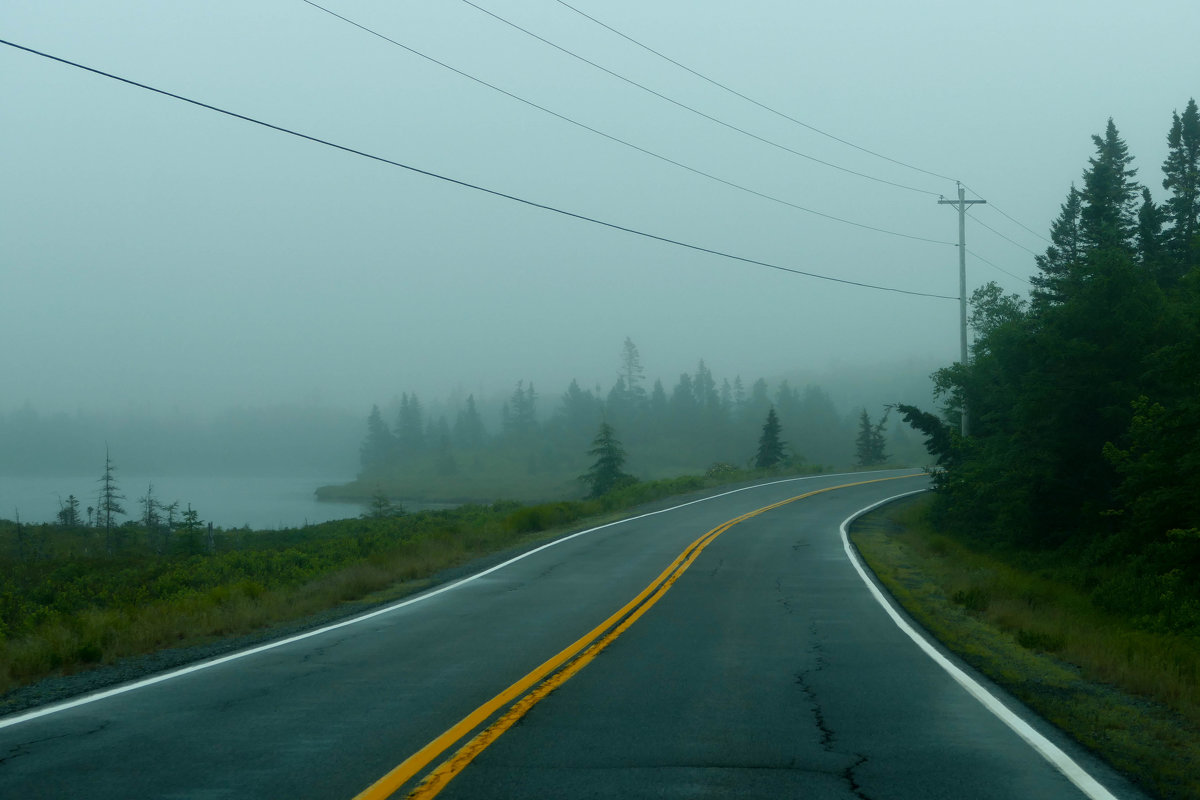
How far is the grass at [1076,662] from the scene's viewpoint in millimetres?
5980

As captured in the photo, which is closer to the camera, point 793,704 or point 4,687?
point 793,704

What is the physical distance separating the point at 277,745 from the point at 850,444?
17818 cm

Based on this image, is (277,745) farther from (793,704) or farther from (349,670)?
(793,704)

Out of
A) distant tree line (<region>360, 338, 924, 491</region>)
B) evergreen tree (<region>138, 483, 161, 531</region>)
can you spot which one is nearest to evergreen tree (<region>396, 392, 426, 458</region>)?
distant tree line (<region>360, 338, 924, 491</region>)

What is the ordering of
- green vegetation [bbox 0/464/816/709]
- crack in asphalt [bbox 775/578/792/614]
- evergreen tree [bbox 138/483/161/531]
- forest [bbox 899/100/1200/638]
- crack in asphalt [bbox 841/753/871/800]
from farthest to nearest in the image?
evergreen tree [bbox 138/483/161/531] < forest [bbox 899/100/1200/638] < crack in asphalt [bbox 775/578/792/614] < green vegetation [bbox 0/464/816/709] < crack in asphalt [bbox 841/753/871/800]

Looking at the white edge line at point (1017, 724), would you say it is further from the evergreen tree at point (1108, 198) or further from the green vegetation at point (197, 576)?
the evergreen tree at point (1108, 198)

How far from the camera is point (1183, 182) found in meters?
Result: 45.8

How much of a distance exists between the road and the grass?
0.51 m

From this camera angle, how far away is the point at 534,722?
6.42 meters

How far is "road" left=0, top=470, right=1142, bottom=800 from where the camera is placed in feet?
16.8

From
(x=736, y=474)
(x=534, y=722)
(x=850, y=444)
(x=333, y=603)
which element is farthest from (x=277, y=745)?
(x=850, y=444)

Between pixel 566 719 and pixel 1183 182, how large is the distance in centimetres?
5066

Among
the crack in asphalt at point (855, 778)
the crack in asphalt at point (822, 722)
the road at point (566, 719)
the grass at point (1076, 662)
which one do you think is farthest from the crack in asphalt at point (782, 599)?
the crack in asphalt at point (855, 778)

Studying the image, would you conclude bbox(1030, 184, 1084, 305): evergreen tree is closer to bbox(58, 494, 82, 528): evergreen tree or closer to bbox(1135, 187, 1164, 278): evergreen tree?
bbox(1135, 187, 1164, 278): evergreen tree
